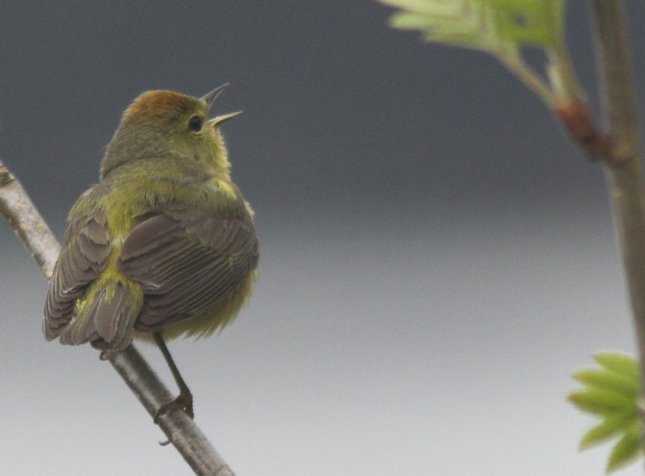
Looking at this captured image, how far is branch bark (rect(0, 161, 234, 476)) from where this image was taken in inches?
81.1

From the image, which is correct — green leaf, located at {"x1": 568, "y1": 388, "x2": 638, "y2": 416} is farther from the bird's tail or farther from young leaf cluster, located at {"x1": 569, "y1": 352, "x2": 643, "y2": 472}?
the bird's tail

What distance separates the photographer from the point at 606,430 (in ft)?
2.36

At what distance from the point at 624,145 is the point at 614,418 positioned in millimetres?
228

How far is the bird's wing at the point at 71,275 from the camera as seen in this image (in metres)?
3.31

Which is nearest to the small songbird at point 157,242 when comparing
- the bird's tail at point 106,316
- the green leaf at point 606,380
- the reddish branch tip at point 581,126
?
the bird's tail at point 106,316

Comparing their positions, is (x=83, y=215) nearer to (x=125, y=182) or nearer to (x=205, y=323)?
(x=125, y=182)

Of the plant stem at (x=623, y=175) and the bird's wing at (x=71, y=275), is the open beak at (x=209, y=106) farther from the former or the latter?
the plant stem at (x=623, y=175)

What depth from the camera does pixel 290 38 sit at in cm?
1206

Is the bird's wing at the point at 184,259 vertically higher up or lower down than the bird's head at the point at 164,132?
lower down

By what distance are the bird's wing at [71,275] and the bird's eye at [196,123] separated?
113 cm

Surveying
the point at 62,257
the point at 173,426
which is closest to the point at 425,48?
the point at 62,257

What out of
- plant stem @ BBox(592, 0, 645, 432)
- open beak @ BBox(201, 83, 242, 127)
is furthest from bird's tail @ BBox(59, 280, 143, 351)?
plant stem @ BBox(592, 0, 645, 432)

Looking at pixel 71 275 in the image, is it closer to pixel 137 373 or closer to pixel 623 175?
pixel 137 373

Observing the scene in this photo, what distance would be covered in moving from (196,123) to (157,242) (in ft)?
3.79
